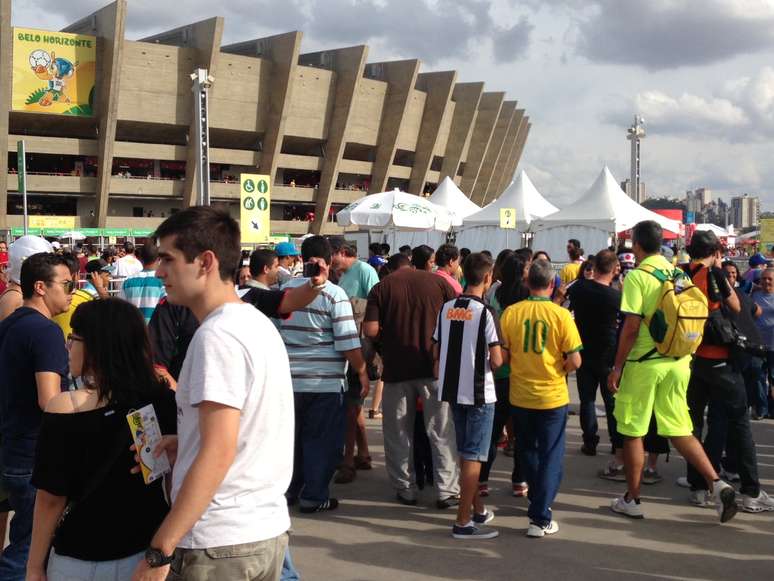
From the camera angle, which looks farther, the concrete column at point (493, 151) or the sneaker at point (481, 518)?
the concrete column at point (493, 151)

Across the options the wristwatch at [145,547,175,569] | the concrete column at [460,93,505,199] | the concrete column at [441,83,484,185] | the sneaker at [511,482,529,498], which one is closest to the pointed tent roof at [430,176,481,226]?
the sneaker at [511,482,529,498]

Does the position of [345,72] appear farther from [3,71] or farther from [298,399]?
[298,399]

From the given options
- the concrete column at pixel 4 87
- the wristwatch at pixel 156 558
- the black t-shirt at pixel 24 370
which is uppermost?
the concrete column at pixel 4 87

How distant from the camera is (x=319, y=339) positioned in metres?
5.60

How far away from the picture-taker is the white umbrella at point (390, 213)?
17734 millimetres

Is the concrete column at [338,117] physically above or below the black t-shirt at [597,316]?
above

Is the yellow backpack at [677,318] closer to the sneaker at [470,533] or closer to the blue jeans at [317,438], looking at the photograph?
the sneaker at [470,533]

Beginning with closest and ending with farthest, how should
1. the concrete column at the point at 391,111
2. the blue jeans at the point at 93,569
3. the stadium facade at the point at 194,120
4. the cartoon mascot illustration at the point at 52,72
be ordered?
the blue jeans at the point at 93,569 → the cartoon mascot illustration at the point at 52,72 → the stadium facade at the point at 194,120 → the concrete column at the point at 391,111

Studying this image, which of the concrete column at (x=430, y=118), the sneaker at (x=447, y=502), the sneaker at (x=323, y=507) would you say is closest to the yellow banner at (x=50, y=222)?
the concrete column at (x=430, y=118)

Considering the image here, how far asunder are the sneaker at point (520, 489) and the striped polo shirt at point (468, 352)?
3.80ft

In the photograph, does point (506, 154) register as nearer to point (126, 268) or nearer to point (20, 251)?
point (126, 268)

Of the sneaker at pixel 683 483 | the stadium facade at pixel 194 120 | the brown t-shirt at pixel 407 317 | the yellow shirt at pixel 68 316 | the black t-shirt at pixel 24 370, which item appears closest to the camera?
the black t-shirt at pixel 24 370

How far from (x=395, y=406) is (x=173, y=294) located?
3.94m

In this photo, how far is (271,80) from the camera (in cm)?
4934
